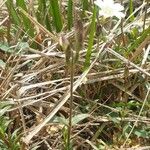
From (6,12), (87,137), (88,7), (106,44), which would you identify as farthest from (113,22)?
(87,137)

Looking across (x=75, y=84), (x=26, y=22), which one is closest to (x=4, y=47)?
(x=26, y=22)

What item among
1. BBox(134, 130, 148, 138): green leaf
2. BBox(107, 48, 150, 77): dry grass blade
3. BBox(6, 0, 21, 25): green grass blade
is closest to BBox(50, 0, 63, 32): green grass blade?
BBox(6, 0, 21, 25): green grass blade

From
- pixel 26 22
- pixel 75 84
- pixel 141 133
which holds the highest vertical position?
pixel 26 22

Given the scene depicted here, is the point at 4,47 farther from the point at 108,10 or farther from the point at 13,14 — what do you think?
the point at 108,10

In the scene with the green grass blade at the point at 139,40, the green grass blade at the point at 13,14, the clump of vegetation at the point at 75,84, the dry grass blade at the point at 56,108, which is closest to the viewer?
the dry grass blade at the point at 56,108

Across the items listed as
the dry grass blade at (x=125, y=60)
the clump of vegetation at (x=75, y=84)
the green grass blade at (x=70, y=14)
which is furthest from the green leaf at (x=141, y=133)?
the green grass blade at (x=70, y=14)

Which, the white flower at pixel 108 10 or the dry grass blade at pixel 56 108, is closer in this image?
the dry grass blade at pixel 56 108

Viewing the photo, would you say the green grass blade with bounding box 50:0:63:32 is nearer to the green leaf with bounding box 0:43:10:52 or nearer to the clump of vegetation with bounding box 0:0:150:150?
the clump of vegetation with bounding box 0:0:150:150

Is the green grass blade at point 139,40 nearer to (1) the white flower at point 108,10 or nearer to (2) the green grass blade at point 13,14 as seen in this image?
(1) the white flower at point 108,10
